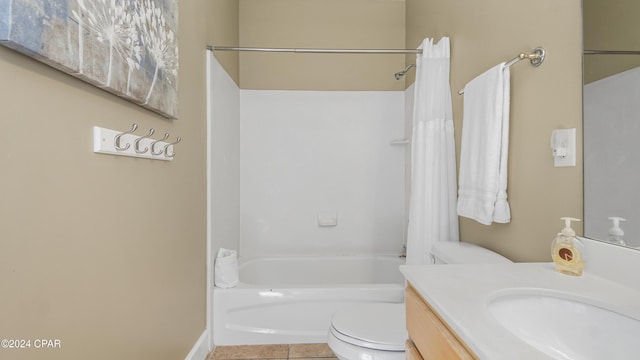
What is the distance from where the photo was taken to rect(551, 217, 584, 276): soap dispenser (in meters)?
0.84

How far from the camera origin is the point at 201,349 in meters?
1.66

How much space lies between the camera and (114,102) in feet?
3.06

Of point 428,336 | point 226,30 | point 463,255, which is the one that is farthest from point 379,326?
point 226,30

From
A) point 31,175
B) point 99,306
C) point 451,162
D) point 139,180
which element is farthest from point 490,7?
point 99,306

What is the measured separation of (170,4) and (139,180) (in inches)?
29.9

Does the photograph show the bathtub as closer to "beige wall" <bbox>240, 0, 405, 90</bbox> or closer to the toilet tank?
the toilet tank

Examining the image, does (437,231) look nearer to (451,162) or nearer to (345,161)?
(451,162)

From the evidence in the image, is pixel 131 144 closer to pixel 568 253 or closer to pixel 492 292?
pixel 492 292

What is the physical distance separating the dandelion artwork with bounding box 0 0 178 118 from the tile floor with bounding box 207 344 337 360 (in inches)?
56.0

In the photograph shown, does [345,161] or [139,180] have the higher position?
[345,161]

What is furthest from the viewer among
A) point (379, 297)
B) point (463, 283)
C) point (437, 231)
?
point (379, 297)

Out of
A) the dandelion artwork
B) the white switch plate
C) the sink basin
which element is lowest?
the sink basin

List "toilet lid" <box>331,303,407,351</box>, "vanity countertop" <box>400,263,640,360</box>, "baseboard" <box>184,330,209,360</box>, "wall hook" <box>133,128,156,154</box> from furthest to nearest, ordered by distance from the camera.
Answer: "baseboard" <box>184,330,209,360</box> < "toilet lid" <box>331,303,407,351</box> < "wall hook" <box>133,128,156,154</box> < "vanity countertop" <box>400,263,640,360</box>

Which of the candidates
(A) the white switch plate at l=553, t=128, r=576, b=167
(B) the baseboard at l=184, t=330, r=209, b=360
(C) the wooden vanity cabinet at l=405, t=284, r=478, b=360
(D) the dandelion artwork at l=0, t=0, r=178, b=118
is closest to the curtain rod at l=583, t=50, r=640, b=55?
(A) the white switch plate at l=553, t=128, r=576, b=167
